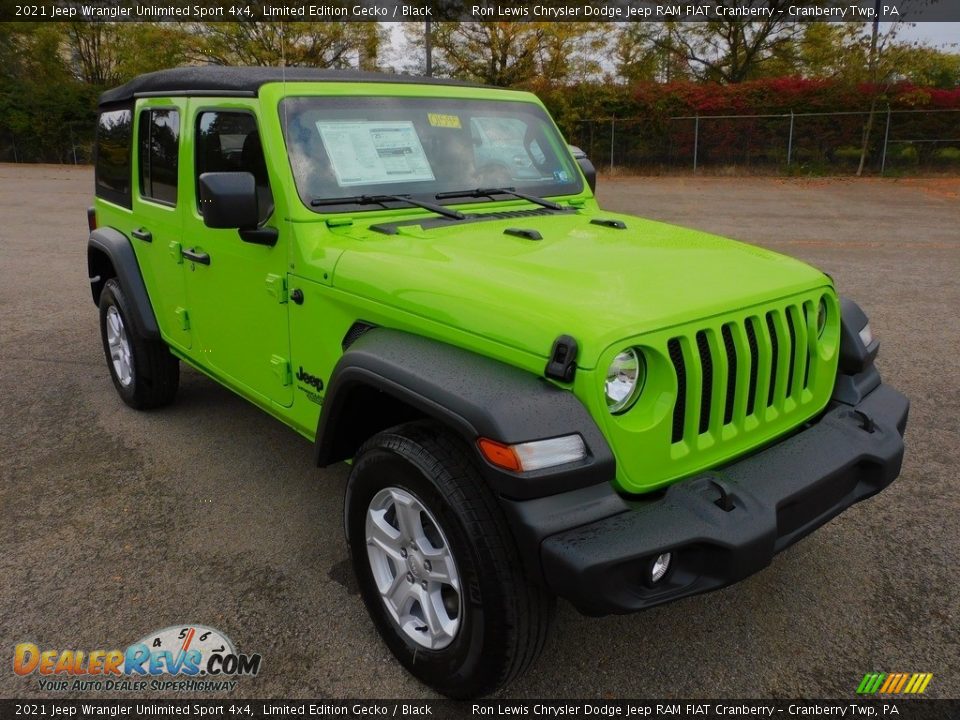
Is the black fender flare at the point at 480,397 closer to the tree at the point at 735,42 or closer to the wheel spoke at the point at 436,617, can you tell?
the wheel spoke at the point at 436,617

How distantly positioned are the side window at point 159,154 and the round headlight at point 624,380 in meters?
2.77

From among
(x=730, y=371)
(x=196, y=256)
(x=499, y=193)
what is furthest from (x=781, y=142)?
(x=730, y=371)

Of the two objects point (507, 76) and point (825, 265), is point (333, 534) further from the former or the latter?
Answer: point (507, 76)

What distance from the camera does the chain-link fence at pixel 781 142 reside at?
71.7ft

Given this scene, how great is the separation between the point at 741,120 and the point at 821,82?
2.65 m

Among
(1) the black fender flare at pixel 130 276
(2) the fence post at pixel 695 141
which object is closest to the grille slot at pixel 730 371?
(1) the black fender flare at pixel 130 276

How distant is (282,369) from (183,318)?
110 centimetres

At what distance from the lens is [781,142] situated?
22.9m

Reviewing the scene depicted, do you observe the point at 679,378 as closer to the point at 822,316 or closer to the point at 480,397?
the point at 480,397

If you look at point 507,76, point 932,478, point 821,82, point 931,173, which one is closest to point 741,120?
point 821,82

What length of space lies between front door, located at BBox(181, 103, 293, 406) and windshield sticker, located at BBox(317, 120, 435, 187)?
312mm

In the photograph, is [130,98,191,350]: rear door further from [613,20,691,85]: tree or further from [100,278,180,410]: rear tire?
[613,20,691,85]: tree

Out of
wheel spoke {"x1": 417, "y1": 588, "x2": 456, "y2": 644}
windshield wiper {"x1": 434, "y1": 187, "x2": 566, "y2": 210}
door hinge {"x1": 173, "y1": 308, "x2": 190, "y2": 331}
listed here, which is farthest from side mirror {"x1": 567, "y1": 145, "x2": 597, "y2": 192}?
wheel spoke {"x1": 417, "y1": 588, "x2": 456, "y2": 644}

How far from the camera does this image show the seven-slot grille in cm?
236
